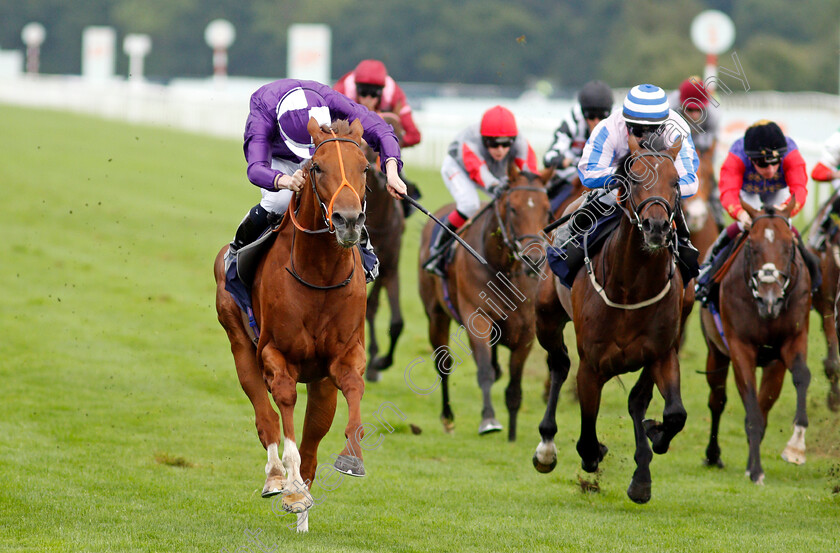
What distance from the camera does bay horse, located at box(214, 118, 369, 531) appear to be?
5332 millimetres

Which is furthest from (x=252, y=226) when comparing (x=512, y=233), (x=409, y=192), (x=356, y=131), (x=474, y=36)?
(x=474, y=36)

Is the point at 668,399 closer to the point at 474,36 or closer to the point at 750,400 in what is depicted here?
the point at 750,400

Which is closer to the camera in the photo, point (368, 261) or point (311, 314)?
point (311, 314)

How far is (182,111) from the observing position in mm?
33656

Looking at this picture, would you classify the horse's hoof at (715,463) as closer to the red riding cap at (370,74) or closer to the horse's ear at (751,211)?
the horse's ear at (751,211)

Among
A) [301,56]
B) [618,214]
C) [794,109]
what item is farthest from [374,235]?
[301,56]

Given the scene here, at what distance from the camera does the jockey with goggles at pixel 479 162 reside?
9117 millimetres

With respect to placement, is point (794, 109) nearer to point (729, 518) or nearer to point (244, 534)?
point (729, 518)

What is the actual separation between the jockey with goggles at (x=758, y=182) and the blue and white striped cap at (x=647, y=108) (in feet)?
5.97

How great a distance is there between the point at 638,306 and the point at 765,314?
72.4 inches

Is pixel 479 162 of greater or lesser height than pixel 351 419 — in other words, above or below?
above

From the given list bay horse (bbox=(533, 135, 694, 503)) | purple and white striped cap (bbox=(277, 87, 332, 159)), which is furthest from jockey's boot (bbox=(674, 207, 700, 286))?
purple and white striped cap (bbox=(277, 87, 332, 159))

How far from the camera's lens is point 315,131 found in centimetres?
536

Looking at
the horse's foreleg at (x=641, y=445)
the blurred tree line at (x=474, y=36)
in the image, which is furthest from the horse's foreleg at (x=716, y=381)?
the blurred tree line at (x=474, y=36)
